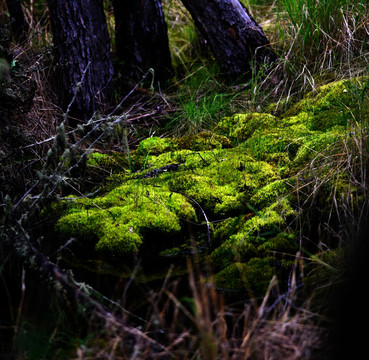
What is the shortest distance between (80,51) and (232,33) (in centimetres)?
144

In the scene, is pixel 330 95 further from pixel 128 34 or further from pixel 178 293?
pixel 128 34

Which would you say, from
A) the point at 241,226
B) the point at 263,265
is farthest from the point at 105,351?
the point at 241,226

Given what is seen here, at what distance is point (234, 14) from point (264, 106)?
0.98 meters

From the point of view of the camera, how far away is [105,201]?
2652 mm

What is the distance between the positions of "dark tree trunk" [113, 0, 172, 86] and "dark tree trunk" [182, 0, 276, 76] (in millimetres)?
437

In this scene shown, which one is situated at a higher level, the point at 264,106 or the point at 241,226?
the point at 264,106

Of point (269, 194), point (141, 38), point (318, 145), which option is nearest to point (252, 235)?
point (269, 194)

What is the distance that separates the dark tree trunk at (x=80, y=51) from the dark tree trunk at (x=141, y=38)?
49cm

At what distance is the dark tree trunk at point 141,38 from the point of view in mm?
4445

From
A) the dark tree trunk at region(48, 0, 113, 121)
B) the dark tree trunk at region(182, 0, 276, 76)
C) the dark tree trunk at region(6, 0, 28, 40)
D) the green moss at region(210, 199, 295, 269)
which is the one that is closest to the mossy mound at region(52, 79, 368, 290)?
the green moss at region(210, 199, 295, 269)

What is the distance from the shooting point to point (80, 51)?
3861mm

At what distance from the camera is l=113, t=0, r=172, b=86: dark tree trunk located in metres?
4.45

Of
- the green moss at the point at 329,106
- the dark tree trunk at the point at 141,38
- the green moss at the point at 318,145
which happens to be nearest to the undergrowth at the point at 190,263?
the green moss at the point at 318,145

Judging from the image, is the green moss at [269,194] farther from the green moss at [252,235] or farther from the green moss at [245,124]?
the green moss at [245,124]
